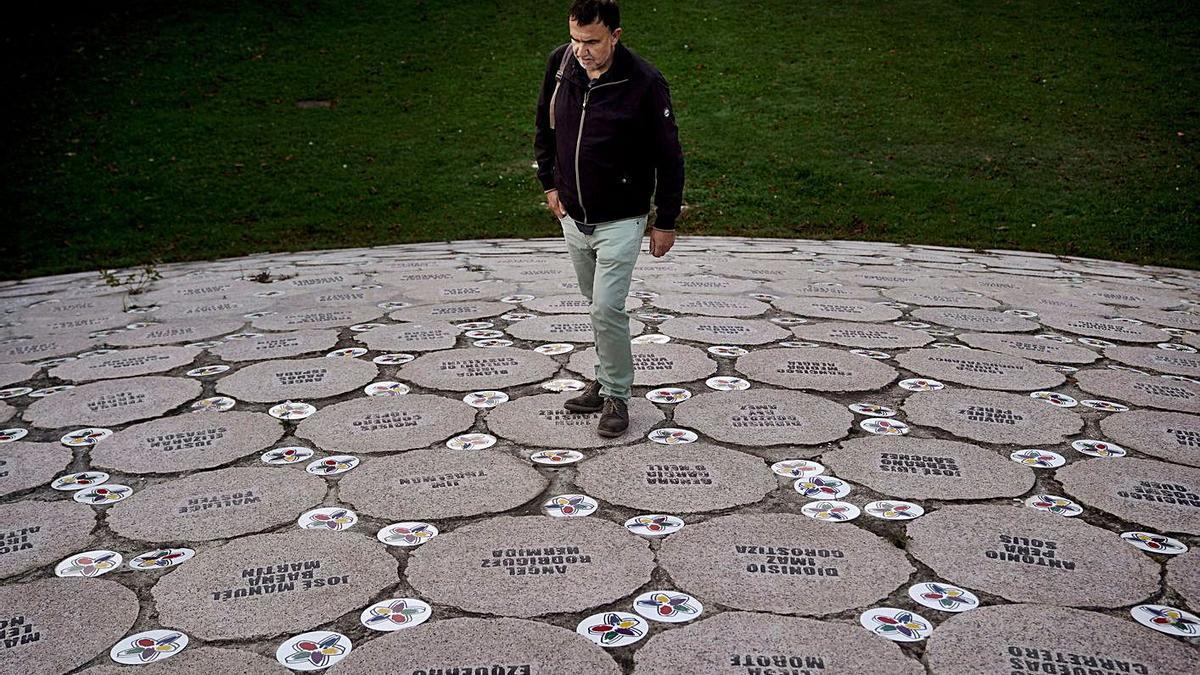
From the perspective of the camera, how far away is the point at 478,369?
372 centimetres

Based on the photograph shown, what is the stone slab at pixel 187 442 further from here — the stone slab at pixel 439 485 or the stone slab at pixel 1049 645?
the stone slab at pixel 1049 645

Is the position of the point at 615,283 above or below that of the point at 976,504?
above

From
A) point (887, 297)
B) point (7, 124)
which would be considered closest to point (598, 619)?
point (887, 297)

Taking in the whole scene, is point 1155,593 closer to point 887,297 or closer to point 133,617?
point 133,617

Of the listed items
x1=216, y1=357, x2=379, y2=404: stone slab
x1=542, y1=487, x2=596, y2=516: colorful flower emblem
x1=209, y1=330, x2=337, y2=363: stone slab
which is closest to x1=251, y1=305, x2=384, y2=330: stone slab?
x1=209, y1=330, x2=337, y2=363: stone slab

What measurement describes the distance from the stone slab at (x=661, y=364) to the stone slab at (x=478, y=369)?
141 millimetres

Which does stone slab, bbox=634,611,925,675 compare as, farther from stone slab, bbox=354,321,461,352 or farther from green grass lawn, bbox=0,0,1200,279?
green grass lawn, bbox=0,0,1200,279

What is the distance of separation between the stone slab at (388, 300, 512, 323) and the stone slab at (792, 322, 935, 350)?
1.64 meters

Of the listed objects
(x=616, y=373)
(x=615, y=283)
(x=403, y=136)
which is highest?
(x=403, y=136)

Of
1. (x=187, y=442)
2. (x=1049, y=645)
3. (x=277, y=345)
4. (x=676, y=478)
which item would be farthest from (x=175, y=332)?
(x=1049, y=645)

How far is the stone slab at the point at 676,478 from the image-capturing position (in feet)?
8.12

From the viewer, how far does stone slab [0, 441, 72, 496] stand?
2656 mm

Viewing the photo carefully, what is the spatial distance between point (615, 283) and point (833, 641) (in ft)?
A: 4.60

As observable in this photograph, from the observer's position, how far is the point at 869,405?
3279 mm
